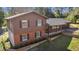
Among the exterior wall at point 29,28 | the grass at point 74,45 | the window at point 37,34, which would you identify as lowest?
the grass at point 74,45

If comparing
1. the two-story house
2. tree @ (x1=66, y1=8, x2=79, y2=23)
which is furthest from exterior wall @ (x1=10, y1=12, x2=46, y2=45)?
tree @ (x1=66, y1=8, x2=79, y2=23)

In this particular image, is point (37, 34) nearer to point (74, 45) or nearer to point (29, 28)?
point (29, 28)

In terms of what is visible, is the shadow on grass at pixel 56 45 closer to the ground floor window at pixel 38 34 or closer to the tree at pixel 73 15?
the ground floor window at pixel 38 34

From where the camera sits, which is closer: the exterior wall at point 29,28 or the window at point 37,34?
the exterior wall at point 29,28

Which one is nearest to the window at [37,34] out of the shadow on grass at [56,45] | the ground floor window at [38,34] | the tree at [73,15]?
the ground floor window at [38,34]

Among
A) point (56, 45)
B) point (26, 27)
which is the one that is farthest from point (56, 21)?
point (26, 27)

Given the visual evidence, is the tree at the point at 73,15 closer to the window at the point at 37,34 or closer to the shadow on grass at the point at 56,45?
the shadow on grass at the point at 56,45

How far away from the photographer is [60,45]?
7.60ft

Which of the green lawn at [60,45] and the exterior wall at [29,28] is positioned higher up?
the exterior wall at [29,28]

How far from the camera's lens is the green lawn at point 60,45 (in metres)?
2.29

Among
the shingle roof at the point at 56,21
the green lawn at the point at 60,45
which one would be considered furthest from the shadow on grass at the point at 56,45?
the shingle roof at the point at 56,21
